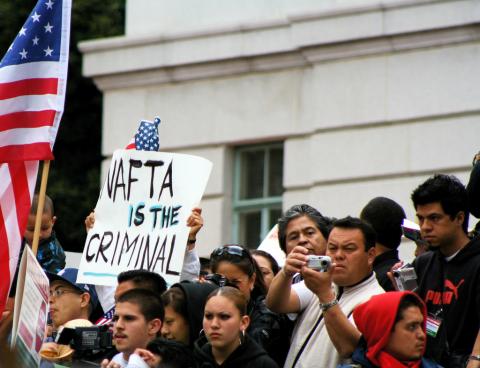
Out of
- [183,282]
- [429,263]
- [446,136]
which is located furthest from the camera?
[446,136]

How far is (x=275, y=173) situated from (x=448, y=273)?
1018 cm

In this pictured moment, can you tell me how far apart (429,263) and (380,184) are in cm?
835

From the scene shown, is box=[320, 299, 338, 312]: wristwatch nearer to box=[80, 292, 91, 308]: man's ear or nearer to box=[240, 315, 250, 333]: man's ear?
box=[240, 315, 250, 333]: man's ear

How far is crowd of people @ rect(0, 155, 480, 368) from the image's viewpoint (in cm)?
990

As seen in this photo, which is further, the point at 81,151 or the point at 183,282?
the point at 81,151

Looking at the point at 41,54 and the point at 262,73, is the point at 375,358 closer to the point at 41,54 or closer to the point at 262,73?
the point at 41,54

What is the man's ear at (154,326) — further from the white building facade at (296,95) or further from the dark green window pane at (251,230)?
the dark green window pane at (251,230)

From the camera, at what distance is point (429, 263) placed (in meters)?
10.5

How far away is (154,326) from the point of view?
10.8 metres

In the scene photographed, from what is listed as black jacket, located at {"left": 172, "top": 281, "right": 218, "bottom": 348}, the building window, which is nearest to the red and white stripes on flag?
black jacket, located at {"left": 172, "top": 281, "right": 218, "bottom": 348}

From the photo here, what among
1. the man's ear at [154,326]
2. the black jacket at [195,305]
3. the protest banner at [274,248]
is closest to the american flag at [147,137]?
the protest banner at [274,248]

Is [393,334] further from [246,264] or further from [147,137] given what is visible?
[147,137]

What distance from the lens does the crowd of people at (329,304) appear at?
9.90 metres

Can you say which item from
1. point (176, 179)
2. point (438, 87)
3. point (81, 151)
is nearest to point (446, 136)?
point (438, 87)
